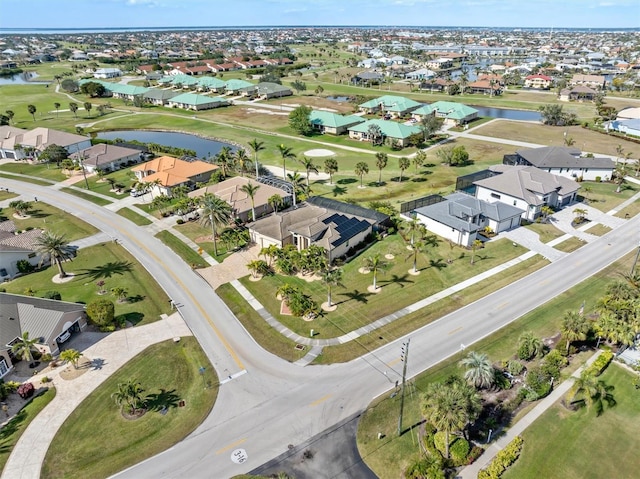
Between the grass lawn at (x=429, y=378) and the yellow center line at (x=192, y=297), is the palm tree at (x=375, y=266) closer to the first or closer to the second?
the grass lawn at (x=429, y=378)

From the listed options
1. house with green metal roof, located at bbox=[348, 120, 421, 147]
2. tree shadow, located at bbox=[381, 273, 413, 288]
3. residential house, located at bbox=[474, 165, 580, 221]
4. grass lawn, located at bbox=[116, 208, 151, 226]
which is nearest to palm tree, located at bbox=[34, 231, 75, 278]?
grass lawn, located at bbox=[116, 208, 151, 226]

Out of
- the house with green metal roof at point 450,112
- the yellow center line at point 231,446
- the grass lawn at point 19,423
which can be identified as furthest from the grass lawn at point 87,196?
the house with green metal roof at point 450,112

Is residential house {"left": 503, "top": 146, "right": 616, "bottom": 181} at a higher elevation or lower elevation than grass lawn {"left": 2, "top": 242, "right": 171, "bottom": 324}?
higher

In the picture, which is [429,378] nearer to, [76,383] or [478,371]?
[478,371]

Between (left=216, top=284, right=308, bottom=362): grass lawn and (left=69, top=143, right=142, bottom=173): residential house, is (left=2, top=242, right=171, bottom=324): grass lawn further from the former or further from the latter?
(left=69, top=143, right=142, bottom=173): residential house

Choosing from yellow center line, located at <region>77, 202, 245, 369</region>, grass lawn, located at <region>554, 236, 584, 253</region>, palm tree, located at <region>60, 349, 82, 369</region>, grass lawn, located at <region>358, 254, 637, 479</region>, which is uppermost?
palm tree, located at <region>60, 349, 82, 369</region>

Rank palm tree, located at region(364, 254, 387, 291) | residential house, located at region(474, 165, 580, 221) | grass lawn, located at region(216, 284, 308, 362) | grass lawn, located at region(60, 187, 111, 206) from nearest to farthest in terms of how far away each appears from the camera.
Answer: grass lawn, located at region(216, 284, 308, 362) < palm tree, located at region(364, 254, 387, 291) < residential house, located at region(474, 165, 580, 221) < grass lawn, located at region(60, 187, 111, 206)

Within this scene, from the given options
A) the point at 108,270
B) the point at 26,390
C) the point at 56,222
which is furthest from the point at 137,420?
the point at 56,222
